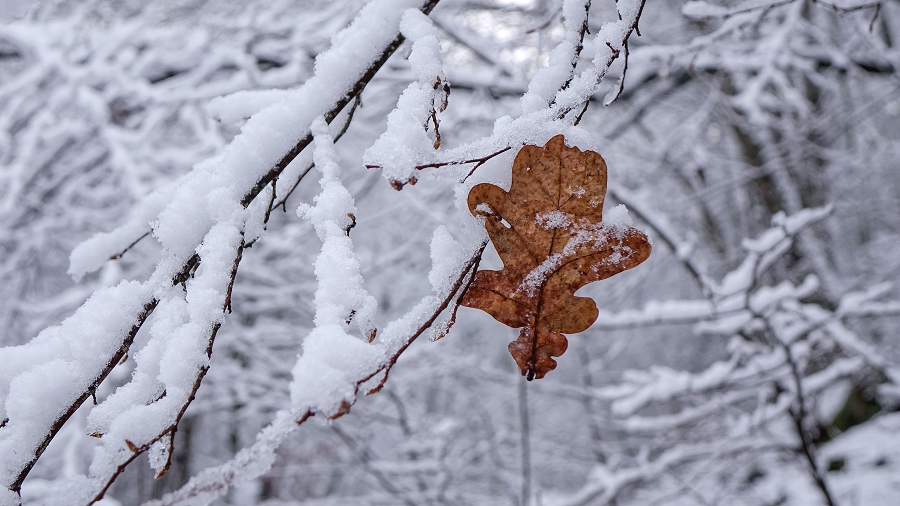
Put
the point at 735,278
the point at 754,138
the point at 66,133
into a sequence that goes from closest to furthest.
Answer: the point at 735,278
the point at 66,133
the point at 754,138

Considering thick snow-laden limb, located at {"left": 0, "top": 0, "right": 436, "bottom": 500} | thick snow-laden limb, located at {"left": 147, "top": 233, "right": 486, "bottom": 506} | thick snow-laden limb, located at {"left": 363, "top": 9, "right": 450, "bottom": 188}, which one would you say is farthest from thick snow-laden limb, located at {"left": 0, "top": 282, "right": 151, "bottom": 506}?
thick snow-laden limb, located at {"left": 363, "top": 9, "right": 450, "bottom": 188}

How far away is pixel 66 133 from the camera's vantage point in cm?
257

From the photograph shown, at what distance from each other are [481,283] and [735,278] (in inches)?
50.3

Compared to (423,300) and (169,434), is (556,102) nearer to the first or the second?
(423,300)

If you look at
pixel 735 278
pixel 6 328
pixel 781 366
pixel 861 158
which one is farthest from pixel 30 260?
pixel 861 158

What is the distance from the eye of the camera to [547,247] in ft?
1.66

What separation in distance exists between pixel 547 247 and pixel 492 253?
2.30 meters

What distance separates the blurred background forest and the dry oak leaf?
13 centimetres

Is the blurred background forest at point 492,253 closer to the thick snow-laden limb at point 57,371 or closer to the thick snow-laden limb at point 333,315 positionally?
the thick snow-laden limb at point 333,315

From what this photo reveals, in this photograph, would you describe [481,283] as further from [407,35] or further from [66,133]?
[66,133]

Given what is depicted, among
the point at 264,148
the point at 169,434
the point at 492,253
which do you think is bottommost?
the point at 492,253

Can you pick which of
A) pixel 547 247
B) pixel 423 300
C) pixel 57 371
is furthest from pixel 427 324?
pixel 57 371

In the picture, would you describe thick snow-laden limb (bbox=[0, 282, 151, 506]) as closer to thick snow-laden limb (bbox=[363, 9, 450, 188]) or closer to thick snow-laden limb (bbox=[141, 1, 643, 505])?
thick snow-laden limb (bbox=[141, 1, 643, 505])

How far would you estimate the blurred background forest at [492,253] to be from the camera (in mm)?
1863
